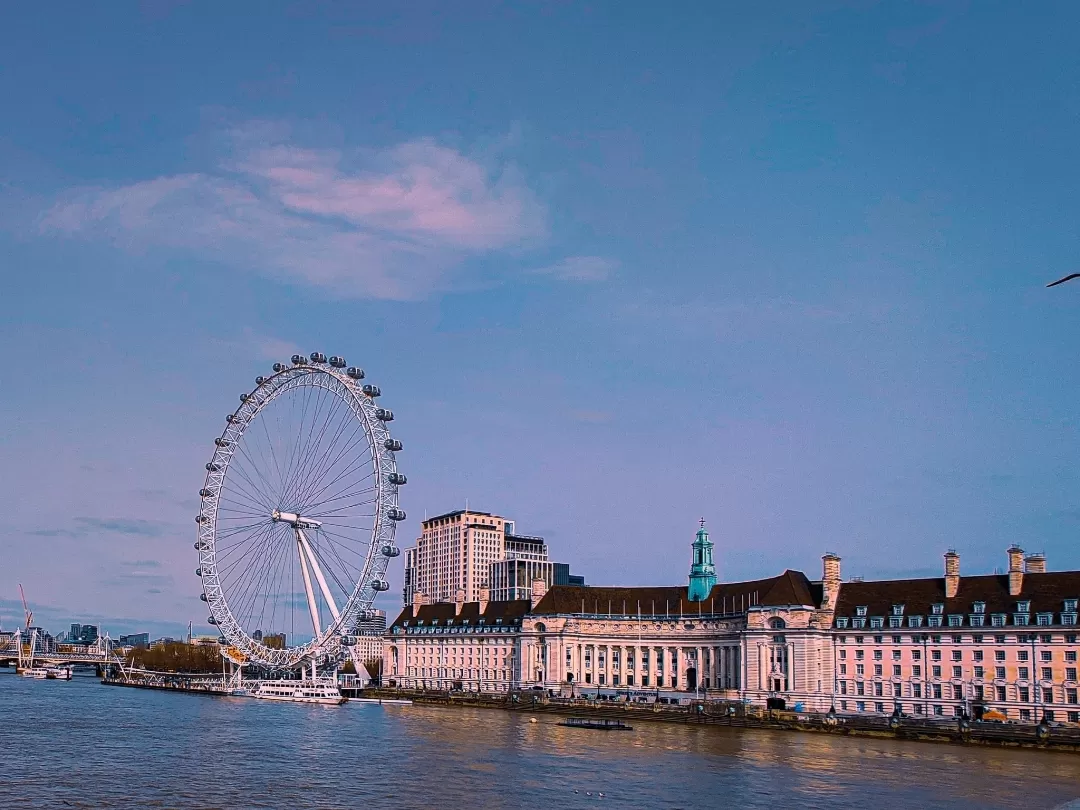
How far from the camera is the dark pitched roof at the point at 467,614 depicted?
162 metres

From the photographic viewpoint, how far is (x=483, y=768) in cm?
6975

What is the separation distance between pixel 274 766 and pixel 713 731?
4576cm

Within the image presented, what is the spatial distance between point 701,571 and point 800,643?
32.5m

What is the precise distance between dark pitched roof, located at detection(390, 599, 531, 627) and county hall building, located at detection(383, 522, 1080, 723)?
1.07ft

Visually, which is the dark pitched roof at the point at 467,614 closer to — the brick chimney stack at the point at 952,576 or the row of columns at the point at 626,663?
the row of columns at the point at 626,663

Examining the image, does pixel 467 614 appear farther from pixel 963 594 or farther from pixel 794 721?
pixel 963 594

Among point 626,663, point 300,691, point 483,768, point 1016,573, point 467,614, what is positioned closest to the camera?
point 483,768

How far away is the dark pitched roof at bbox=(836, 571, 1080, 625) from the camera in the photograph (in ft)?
341

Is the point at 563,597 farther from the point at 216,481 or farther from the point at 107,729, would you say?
the point at 107,729

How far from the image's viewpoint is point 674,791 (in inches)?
2419

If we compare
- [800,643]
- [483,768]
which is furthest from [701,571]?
[483,768]

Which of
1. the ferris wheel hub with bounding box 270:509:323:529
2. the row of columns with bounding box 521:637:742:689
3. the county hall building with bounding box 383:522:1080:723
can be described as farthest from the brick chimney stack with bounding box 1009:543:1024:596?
the ferris wheel hub with bounding box 270:509:323:529

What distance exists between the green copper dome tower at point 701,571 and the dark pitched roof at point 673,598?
147cm

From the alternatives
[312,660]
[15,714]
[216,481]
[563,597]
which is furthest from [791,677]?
[15,714]
